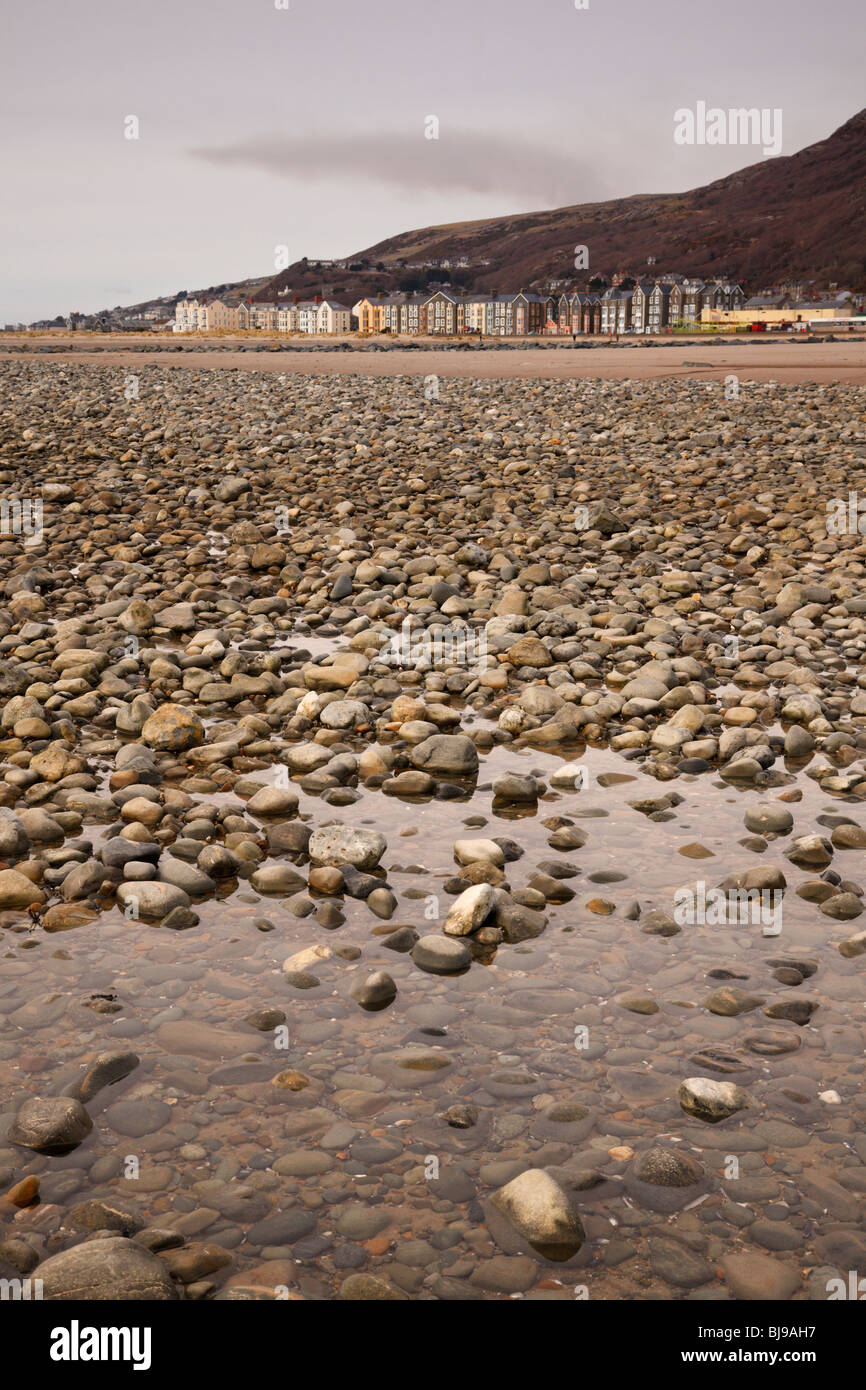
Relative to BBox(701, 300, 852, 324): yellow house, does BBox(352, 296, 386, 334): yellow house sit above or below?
above

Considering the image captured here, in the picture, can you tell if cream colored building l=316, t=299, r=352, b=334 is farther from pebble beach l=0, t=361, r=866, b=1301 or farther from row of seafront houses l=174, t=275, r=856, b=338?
pebble beach l=0, t=361, r=866, b=1301

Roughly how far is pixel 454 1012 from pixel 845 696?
410 cm

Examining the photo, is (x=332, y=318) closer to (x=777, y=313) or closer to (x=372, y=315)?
(x=372, y=315)

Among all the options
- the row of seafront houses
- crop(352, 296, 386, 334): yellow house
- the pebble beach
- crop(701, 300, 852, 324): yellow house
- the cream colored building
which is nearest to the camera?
the pebble beach

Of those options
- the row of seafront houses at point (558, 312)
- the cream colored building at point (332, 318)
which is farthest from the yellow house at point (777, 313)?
the cream colored building at point (332, 318)

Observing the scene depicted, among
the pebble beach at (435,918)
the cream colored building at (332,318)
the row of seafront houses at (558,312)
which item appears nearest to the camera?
the pebble beach at (435,918)

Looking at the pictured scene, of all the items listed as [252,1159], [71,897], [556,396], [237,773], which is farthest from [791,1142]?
[556,396]

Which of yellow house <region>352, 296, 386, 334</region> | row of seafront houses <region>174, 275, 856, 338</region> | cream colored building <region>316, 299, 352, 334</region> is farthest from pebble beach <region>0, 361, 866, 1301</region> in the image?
cream colored building <region>316, 299, 352, 334</region>

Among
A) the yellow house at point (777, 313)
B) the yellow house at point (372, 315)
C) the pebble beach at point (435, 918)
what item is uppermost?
the yellow house at point (372, 315)

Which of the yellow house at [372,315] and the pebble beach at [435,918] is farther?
the yellow house at [372,315]

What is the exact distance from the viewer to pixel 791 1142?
3139 millimetres

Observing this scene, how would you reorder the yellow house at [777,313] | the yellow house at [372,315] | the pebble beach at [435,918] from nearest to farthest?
1. the pebble beach at [435,918]
2. the yellow house at [777,313]
3. the yellow house at [372,315]

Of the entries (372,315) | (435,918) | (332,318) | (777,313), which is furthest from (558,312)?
(435,918)

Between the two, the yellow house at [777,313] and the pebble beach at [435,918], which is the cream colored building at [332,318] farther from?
the pebble beach at [435,918]
